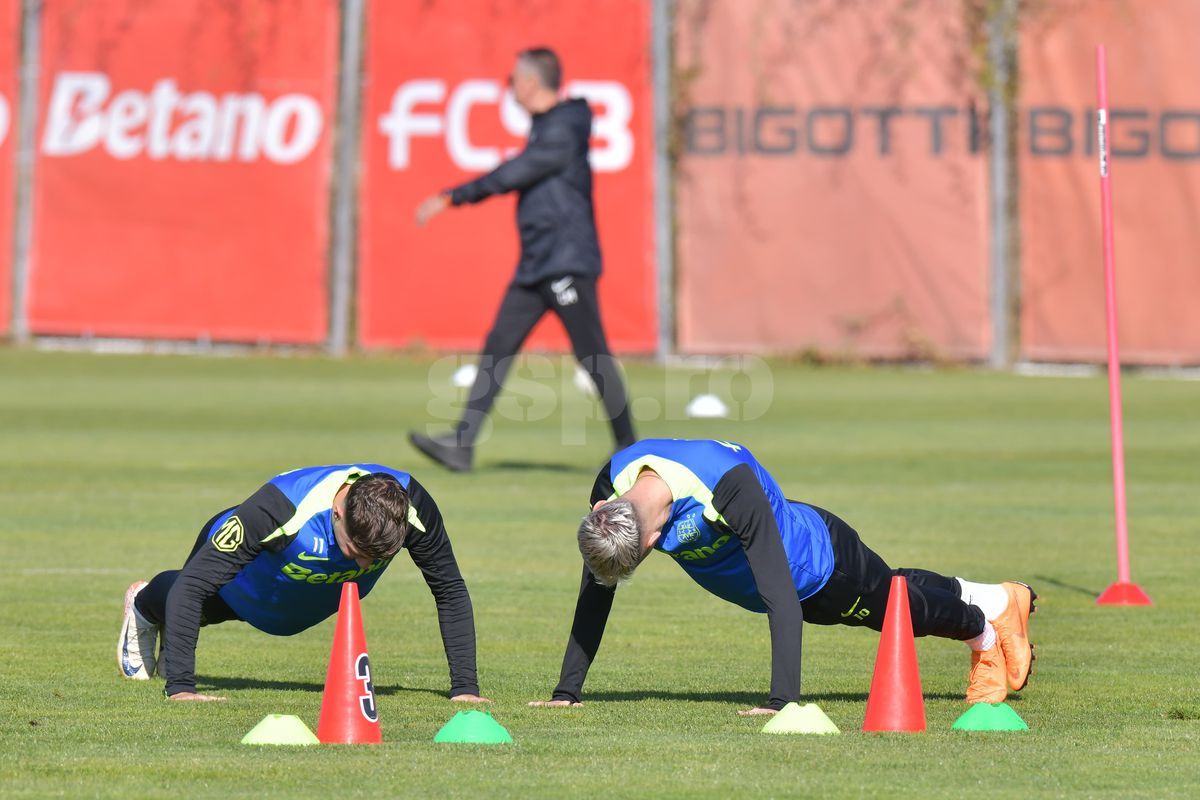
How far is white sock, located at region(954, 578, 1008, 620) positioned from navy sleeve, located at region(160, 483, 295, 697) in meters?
2.55

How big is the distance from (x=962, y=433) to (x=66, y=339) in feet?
37.3

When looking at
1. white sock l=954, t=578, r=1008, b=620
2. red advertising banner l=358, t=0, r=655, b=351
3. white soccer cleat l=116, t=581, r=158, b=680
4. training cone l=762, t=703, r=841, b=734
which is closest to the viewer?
training cone l=762, t=703, r=841, b=734

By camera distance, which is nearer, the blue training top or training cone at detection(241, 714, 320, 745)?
training cone at detection(241, 714, 320, 745)

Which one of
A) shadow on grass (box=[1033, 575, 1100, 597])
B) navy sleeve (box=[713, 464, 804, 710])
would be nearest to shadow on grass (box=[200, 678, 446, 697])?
navy sleeve (box=[713, 464, 804, 710])

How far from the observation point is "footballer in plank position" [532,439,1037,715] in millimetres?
7016

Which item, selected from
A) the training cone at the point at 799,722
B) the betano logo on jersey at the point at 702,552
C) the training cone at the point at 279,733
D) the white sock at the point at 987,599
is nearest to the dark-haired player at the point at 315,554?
the training cone at the point at 279,733

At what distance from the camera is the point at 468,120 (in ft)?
79.5

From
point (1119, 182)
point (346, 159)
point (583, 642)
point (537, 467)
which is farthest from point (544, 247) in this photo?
point (1119, 182)

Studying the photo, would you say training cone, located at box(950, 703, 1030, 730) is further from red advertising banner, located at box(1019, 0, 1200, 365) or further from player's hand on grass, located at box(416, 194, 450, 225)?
red advertising banner, located at box(1019, 0, 1200, 365)

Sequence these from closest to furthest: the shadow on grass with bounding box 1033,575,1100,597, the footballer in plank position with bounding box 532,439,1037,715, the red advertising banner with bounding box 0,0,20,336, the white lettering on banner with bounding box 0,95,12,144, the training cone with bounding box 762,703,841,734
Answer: the training cone with bounding box 762,703,841,734 → the footballer in plank position with bounding box 532,439,1037,715 → the shadow on grass with bounding box 1033,575,1100,597 → the red advertising banner with bounding box 0,0,20,336 → the white lettering on banner with bounding box 0,95,12,144

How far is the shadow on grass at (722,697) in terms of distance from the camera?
785 centimetres

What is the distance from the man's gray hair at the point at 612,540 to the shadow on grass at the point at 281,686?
4.39 ft

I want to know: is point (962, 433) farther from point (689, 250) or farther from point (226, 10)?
point (226, 10)

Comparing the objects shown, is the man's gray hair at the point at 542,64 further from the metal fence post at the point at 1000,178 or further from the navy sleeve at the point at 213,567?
the metal fence post at the point at 1000,178
